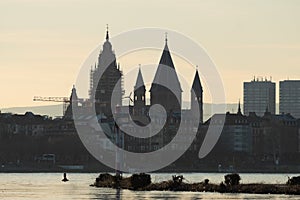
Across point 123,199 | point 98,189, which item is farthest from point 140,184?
point 123,199

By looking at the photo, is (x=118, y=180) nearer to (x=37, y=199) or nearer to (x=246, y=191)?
(x=246, y=191)

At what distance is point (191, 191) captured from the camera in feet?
352

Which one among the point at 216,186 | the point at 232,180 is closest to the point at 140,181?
the point at 216,186

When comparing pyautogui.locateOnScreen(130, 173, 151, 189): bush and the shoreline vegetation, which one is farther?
pyautogui.locateOnScreen(130, 173, 151, 189): bush

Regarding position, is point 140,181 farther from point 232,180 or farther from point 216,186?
point 232,180

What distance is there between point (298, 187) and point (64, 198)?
63.9 feet

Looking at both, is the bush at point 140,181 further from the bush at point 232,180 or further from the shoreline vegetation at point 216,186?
the bush at point 232,180

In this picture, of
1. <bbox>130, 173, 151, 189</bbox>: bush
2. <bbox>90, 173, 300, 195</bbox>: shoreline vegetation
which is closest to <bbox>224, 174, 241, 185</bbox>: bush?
<bbox>90, 173, 300, 195</bbox>: shoreline vegetation

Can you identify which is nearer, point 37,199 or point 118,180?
point 37,199

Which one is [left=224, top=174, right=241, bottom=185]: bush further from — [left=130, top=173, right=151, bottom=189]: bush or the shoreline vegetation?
[left=130, top=173, right=151, bottom=189]: bush

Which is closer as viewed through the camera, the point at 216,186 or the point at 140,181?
the point at 216,186

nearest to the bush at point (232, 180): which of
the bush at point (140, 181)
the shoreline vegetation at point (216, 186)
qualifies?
the shoreline vegetation at point (216, 186)

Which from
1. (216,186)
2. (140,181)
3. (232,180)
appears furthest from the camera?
(140,181)

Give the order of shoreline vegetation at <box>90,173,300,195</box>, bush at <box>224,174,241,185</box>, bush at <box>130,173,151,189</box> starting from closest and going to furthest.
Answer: shoreline vegetation at <box>90,173,300,195</box> < bush at <box>224,174,241,185</box> < bush at <box>130,173,151,189</box>
